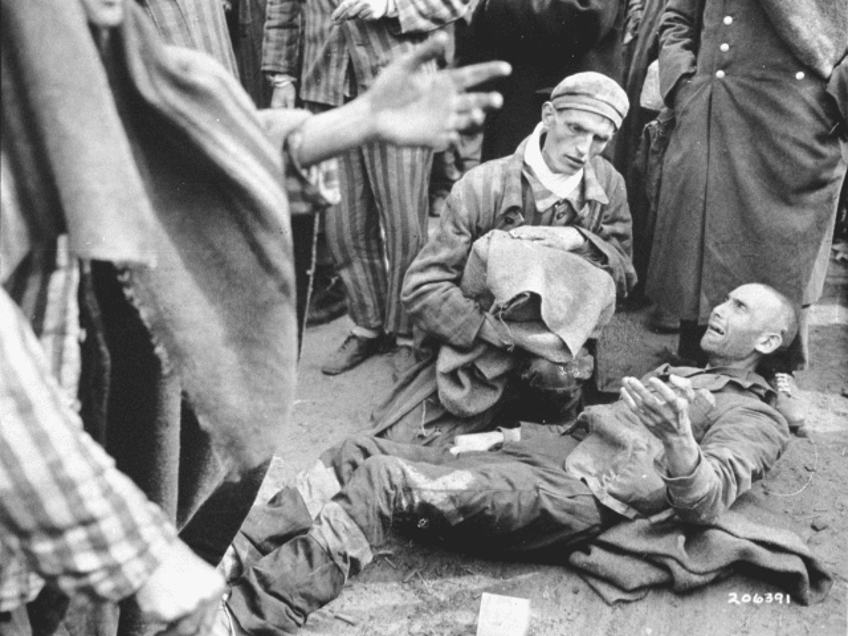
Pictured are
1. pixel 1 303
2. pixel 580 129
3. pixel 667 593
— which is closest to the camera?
pixel 1 303

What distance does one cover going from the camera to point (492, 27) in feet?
11.9

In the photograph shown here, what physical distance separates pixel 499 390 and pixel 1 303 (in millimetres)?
2200

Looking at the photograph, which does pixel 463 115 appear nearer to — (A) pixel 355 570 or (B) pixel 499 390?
(A) pixel 355 570

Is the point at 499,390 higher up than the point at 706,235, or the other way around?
the point at 706,235

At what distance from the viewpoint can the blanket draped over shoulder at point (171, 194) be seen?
0.97m

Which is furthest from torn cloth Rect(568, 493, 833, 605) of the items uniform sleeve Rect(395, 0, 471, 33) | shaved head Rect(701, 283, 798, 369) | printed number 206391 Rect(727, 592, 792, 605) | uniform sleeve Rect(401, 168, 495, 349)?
uniform sleeve Rect(395, 0, 471, 33)

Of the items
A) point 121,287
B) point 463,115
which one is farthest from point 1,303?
point 463,115

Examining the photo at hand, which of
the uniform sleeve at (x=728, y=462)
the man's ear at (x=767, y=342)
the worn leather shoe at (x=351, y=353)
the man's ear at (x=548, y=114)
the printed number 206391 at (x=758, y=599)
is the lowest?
the worn leather shoe at (x=351, y=353)

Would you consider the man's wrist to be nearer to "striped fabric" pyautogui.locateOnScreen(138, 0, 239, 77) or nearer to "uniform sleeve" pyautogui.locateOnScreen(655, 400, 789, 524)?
"uniform sleeve" pyautogui.locateOnScreen(655, 400, 789, 524)

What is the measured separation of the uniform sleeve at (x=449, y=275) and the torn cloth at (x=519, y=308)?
5 centimetres

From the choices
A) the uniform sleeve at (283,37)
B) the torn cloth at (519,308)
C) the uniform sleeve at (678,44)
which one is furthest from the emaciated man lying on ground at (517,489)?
the uniform sleeve at (283,37)

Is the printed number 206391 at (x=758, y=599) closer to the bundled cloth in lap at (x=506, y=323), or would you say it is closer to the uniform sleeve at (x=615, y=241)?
the bundled cloth in lap at (x=506, y=323)

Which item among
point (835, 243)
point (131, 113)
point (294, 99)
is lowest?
point (835, 243)

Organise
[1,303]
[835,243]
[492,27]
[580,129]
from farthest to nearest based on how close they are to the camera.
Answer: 1. [835,243]
2. [492,27]
3. [580,129]
4. [1,303]
